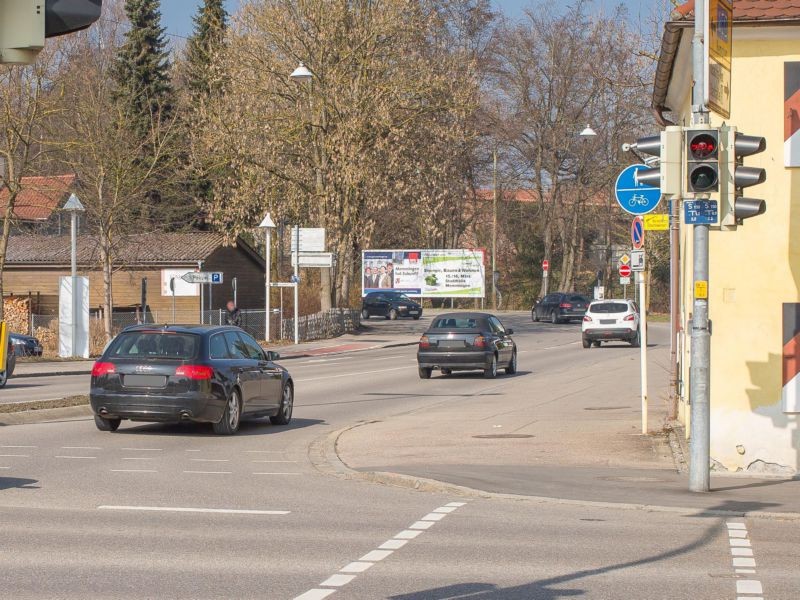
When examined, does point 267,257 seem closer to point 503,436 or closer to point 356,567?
point 503,436

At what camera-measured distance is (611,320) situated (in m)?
45.2

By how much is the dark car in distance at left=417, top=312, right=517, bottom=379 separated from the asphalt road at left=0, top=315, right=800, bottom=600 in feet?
48.2

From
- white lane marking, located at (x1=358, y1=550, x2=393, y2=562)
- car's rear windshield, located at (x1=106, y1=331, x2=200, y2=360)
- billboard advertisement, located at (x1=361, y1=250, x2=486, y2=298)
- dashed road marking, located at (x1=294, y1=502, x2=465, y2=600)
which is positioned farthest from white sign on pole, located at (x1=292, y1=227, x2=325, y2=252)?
white lane marking, located at (x1=358, y1=550, x2=393, y2=562)

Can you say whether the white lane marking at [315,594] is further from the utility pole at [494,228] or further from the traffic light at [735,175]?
the utility pole at [494,228]

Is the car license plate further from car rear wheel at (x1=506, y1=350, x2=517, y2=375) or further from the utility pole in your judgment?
the utility pole

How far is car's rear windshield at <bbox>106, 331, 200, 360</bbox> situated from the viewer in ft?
56.6

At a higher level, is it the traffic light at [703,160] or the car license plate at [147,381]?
the traffic light at [703,160]

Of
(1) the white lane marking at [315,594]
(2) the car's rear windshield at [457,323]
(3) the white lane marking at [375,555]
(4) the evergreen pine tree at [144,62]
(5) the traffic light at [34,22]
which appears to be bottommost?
(3) the white lane marking at [375,555]

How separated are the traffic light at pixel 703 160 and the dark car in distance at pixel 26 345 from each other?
32021 mm

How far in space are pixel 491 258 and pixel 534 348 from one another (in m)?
42.8

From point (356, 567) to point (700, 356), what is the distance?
4.96 meters

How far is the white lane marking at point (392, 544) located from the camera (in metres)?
9.15

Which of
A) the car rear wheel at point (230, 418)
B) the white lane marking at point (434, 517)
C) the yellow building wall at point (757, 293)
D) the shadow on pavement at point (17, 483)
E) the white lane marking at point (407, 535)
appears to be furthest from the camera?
the car rear wheel at point (230, 418)

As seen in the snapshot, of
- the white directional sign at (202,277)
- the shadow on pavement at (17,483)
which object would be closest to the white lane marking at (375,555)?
the shadow on pavement at (17,483)
